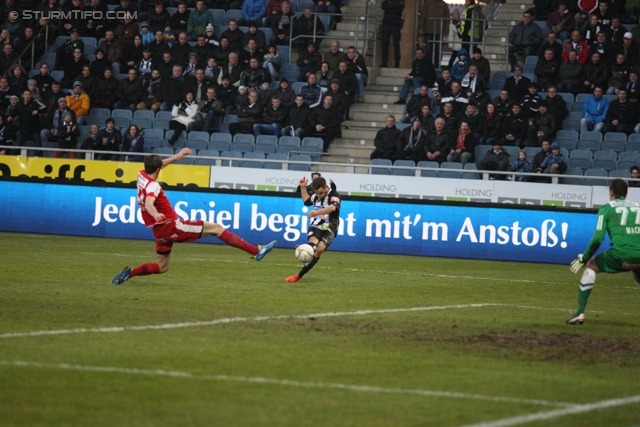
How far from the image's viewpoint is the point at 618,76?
25.8 m

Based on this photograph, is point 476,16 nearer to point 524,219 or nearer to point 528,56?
point 528,56

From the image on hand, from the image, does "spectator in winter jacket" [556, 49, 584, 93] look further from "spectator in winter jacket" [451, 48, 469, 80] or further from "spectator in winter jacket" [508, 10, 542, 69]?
"spectator in winter jacket" [451, 48, 469, 80]

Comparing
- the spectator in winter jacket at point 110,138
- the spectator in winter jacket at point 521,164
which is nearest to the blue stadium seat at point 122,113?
the spectator in winter jacket at point 110,138

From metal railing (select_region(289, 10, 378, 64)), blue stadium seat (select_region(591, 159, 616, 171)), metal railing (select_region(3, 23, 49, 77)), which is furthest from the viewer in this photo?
metal railing (select_region(3, 23, 49, 77))

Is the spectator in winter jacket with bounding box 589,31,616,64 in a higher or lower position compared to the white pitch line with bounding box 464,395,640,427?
higher

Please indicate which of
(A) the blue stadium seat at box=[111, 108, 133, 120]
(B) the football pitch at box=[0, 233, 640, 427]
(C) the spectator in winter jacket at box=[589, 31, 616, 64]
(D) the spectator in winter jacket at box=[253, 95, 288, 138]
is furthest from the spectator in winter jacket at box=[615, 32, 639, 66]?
(A) the blue stadium seat at box=[111, 108, 133, 120]

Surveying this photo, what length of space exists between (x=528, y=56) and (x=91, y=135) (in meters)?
12.5

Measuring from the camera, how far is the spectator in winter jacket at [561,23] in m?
27.2

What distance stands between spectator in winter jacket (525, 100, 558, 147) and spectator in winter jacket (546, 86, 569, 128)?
0.64 feet

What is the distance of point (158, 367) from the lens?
7891mm

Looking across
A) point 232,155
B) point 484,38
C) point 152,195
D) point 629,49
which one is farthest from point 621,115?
point 152,195

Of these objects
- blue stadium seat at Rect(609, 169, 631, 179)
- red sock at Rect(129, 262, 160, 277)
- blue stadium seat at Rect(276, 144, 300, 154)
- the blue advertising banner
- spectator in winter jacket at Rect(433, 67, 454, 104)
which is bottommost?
the blue advertising banner

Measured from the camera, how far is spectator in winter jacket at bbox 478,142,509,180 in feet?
81.0

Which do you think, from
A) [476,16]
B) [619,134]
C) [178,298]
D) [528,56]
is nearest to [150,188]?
[178,298]
